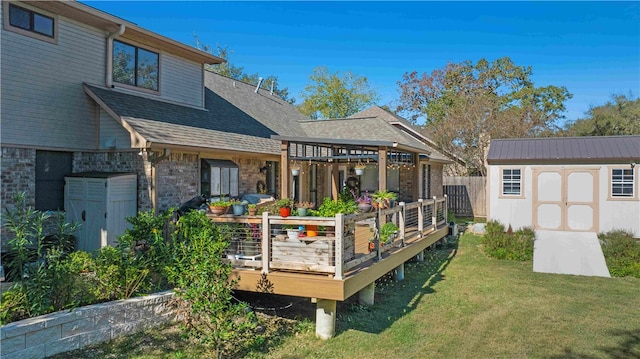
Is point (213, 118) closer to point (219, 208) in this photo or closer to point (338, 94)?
point (219, 208)

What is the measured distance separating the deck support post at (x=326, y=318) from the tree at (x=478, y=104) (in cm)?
2032

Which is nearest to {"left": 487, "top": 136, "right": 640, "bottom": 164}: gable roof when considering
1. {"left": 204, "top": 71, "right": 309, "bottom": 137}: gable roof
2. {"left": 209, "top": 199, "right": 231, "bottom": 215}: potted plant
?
{"left": 204, "top": 71, "right": 309, "bottom": 137}: gable roof

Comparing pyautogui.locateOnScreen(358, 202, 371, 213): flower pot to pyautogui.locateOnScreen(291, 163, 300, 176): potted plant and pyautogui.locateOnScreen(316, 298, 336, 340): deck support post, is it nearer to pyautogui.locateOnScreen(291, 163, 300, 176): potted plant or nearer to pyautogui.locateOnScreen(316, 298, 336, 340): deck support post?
pyautogui.locateOnScreen(316, 298, 336, 340): deck support post

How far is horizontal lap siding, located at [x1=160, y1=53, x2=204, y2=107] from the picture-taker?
1210cm

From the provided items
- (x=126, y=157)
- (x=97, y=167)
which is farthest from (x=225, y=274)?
(x=97, y=167)

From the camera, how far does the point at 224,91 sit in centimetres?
1689

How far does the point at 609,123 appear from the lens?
29016mm

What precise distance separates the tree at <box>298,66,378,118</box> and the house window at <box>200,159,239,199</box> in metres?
30.9

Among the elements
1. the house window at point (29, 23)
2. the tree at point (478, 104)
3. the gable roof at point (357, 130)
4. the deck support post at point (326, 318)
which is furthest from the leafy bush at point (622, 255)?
the house window at point (29, 23)

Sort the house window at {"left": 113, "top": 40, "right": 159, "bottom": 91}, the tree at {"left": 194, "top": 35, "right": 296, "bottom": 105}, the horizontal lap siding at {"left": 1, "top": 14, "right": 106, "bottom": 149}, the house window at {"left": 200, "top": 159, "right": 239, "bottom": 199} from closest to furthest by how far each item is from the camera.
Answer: the horizontal lap siding at {"left": 1, "top": 14, "right": 106, "bottom": 149}, the house window at {"left": 113, "top": 40, "right": 159, "bottom": 91}, the house window at {"left": 200, "top": 159, "right": 239, "bottom": 199}, the tree at {"left": 194, "top": 35, "right": 296, "bottom": 105}

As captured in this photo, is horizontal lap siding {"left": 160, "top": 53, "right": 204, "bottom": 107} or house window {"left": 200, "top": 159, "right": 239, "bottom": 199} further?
horizontal lap siding {"left": 160, "top": 53, "right": 204, "bottom": 107}

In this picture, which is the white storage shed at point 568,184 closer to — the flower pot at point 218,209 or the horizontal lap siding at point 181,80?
the horizontal lap siding at point 181,80

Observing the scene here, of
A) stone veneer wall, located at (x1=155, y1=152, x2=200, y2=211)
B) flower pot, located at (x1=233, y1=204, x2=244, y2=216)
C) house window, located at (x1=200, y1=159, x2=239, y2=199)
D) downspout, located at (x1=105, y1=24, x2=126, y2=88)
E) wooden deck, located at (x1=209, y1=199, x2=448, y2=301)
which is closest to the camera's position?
wooden deck, located at (x1=209, y1=199, x2=448, y2=301)

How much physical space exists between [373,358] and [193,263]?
277 cm
